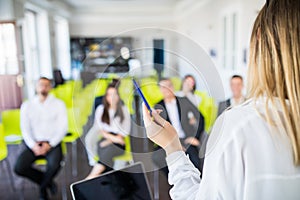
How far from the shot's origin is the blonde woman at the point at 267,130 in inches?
20.0

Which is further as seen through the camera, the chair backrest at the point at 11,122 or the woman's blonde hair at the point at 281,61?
the chair backrest at the point at 11,122

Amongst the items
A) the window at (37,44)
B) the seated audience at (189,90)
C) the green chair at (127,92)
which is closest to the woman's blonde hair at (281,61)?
the seated audience at (189,90)

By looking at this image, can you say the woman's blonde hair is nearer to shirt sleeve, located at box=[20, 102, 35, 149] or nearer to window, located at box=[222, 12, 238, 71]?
shirt sleeve, located at box=[20, 102, 35, 149]

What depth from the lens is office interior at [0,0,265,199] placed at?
1.99ft

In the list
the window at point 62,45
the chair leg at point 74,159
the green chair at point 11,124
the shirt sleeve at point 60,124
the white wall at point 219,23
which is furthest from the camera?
the window at point 62,45

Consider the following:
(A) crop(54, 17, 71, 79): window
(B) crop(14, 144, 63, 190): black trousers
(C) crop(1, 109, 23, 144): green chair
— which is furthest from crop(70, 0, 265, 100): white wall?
(C) crop(1, 109, 23, 144): green chair

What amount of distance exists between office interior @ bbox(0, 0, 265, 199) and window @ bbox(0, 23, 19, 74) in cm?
2

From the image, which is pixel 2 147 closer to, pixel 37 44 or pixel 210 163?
pixel 210 163

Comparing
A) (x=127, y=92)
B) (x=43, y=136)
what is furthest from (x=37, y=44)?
(x=127, y=92)

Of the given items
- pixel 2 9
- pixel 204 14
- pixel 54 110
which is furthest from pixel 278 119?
pixel 204 14

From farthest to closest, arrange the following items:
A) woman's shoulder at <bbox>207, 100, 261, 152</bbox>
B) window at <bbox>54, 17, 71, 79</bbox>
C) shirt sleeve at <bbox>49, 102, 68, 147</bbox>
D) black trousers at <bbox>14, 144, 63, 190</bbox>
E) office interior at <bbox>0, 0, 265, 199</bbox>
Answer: window at <bbox>54, 17, 71, 79</bbox> < black trousers at <bbox>14, 144, 63, 190</bbox> < shirt sleeve at <bbox>49, 102, 68, 147</bbox> < office interior at <bbox>0, 0, 265, 199</bbox> < woman's shoulder at <bbox>207, 100, 261, 152</bbox>

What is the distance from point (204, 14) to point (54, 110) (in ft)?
15.6

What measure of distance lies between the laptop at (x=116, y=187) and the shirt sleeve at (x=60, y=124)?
4.87ft

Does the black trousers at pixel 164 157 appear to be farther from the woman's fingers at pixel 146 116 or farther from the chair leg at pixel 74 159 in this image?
the chair leg at pixel 74 159
